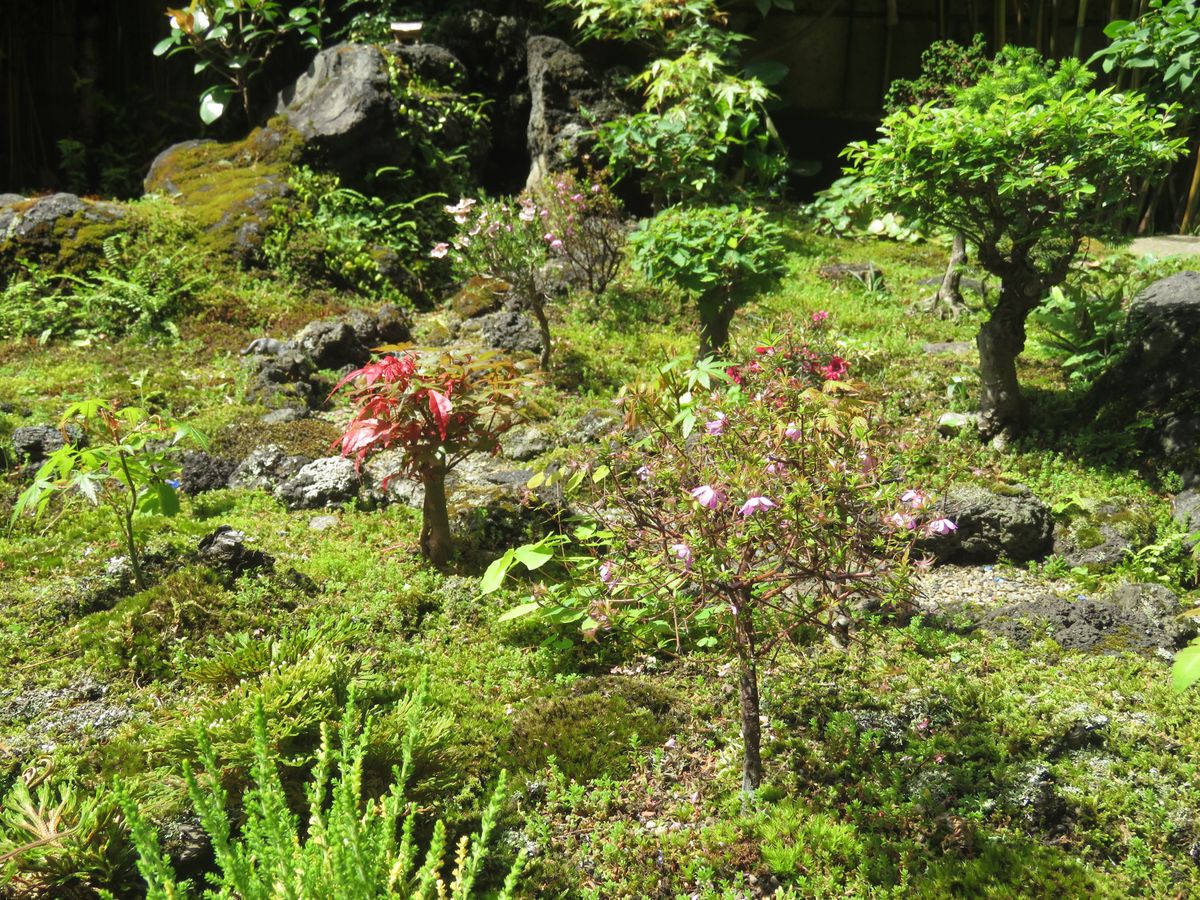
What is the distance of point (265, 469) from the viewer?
4941 millimetres

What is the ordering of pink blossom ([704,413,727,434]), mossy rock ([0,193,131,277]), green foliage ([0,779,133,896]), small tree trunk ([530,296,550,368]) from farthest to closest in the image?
1. mossy rock ([0,193,131,277])
2. small tree trunk ([530,296,550,368])
3. pink blossom ([704,413,727,434])
4. green foliage ([0,779,133,896])

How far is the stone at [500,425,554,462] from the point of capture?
526 cm

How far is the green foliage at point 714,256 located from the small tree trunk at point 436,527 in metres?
1.86

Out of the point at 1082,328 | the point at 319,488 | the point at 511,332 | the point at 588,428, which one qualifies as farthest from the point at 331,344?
the point at 1082,328

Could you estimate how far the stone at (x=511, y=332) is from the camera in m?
6.43

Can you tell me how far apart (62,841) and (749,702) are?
1.97 m

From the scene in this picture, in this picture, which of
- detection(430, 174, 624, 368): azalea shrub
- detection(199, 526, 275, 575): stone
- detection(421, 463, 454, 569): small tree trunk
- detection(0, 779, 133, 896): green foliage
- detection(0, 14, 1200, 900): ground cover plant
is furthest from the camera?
detection(430, 174, 624, 368): azalea shrub

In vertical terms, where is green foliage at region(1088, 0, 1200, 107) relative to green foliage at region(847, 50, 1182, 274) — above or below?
above

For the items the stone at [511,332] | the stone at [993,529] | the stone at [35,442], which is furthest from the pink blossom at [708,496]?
the stone at [511,332]

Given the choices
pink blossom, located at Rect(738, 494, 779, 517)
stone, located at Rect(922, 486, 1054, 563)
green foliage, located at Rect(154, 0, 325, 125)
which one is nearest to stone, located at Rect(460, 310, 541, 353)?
stone, located at Rect(922, 486, 1054, 563)

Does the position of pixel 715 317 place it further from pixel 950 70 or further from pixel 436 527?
pixel 950 70

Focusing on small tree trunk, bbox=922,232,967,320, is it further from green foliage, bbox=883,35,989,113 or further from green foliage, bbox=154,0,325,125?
green foliage, bbox=154,0,325,125

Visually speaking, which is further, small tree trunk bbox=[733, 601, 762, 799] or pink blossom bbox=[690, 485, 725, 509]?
small tree trunk bbox=[733, 601, 762, 799]

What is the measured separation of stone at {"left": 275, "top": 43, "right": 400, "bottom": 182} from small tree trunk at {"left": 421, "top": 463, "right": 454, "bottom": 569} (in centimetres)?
532
